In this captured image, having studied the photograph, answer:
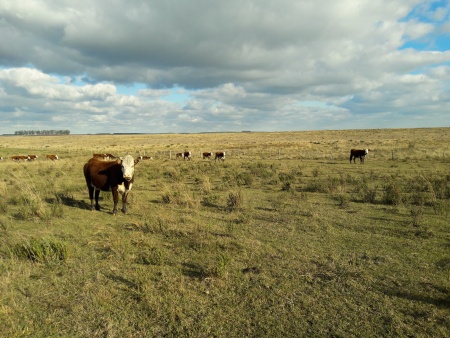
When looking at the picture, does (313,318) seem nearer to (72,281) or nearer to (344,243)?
(344,243)

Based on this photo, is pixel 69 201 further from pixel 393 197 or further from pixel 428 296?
pixel 393 197

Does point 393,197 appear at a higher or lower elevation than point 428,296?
higher

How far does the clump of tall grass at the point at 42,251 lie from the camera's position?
5.30m

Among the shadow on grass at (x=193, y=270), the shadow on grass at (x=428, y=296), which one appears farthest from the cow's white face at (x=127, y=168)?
the shadow on grass at (x=428, y=296)

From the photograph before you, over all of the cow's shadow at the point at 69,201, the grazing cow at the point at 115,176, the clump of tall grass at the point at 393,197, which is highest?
the grazing cow at the point at 115,176

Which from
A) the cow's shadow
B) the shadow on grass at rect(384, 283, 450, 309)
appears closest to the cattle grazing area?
the shadow on grass at rect(384, 283, 450, 309)

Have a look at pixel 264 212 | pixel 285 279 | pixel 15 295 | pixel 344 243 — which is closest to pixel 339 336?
pixel 285 279

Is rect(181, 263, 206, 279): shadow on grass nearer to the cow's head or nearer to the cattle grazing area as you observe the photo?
the cattle grazing area

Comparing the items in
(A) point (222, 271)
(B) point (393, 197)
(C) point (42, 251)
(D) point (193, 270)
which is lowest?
(D) point (193, 270)

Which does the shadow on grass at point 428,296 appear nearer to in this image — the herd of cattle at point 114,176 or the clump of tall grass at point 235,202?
the clump of tall grass at point 235,202

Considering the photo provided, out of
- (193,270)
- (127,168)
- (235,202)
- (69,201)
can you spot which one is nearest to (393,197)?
(235,202)

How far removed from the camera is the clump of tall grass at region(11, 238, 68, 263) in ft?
17.4

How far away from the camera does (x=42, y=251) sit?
211 inches

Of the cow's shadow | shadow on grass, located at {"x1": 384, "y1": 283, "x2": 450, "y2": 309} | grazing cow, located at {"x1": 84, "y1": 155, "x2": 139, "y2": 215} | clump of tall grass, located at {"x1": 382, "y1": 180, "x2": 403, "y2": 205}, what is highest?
grazing cow, located at {"x1": 84, "y1": 155, "x2": 139, "y2": 215}
